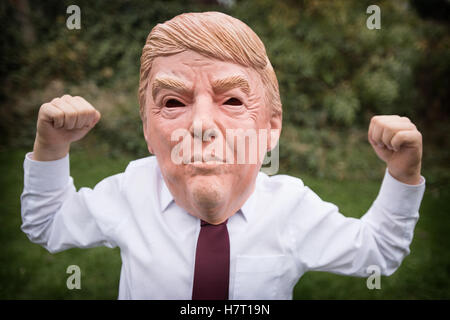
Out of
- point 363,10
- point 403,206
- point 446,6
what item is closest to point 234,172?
point 403,206

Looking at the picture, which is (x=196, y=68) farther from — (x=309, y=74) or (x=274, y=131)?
(x=309, y=74)

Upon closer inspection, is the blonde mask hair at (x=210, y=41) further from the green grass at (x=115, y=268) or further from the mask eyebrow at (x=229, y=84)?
the green grass at (x=115, y=268)

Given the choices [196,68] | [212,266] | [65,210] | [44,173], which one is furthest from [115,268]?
[196,68]

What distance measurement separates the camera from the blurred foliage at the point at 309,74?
16.1ft

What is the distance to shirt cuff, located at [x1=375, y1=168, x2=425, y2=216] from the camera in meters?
1.27

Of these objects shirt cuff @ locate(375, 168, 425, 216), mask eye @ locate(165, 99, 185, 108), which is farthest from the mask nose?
shirt cuff @ locate(375, 168, 425, 216)

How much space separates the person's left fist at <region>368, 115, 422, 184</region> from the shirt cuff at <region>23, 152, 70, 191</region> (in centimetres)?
116

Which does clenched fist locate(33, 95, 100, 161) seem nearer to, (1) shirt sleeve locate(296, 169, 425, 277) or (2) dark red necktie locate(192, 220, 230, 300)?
(2) dark red necktie locate(192, 220, 230, 300)

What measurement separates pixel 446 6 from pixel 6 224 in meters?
7.01

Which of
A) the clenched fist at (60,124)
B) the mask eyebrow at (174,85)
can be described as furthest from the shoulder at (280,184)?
the clenched fist at (60,124)

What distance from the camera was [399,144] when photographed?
116 cm

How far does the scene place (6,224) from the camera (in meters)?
3.36

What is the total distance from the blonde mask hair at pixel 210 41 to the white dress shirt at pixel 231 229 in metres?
0.48

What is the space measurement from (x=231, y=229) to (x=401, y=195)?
24.7 inches
